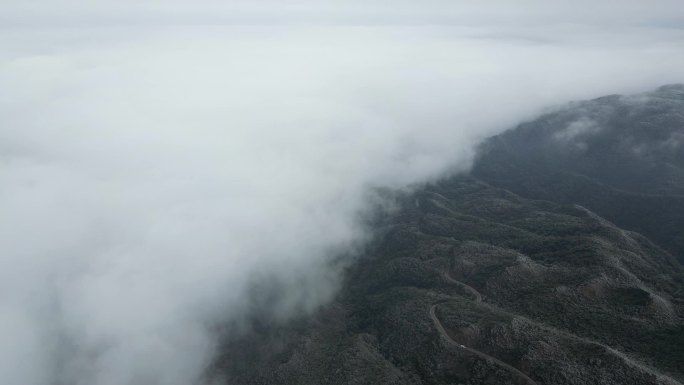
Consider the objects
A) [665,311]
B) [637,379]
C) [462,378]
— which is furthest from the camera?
[665,311]

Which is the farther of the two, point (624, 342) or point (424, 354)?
point (424, 354)

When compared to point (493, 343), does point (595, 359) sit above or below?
above

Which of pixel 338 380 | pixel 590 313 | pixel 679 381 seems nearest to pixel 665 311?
pixel 590 313

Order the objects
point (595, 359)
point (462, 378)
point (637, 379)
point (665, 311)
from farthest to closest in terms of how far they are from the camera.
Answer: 1. point (665, 311)
2. point (462, 378)
3. point (595, 359)
4. point (637, 379)

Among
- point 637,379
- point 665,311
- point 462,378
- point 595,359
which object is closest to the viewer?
point 637,379

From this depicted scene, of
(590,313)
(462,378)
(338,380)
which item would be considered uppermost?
(590,313)

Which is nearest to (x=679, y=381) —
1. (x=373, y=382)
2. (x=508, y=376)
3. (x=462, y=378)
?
(x=508, y=376)

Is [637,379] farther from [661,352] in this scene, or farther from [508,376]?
[508,376]

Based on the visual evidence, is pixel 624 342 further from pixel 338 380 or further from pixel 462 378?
pixel 338 380

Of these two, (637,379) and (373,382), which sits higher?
(637,379)
